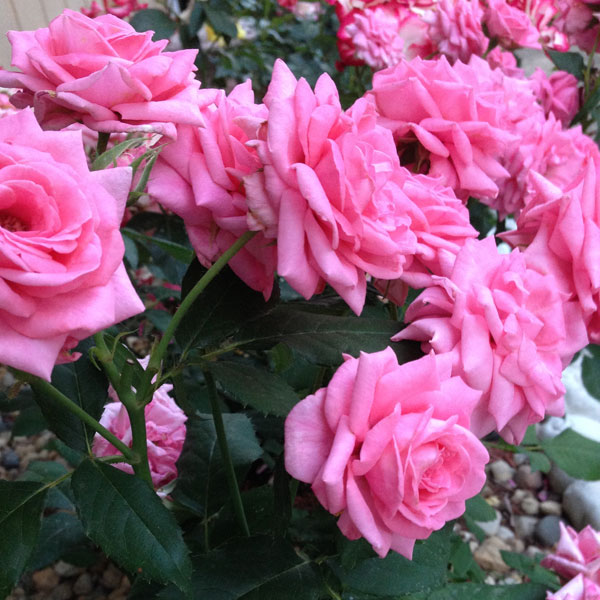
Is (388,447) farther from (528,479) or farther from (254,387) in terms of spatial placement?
(528,479)

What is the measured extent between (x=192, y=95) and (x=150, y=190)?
0.26 feet

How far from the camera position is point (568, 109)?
1.17 metres

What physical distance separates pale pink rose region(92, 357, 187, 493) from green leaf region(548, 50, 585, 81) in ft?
3.12

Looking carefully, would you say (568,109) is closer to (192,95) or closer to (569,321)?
(569,321)

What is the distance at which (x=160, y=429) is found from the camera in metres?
0.79

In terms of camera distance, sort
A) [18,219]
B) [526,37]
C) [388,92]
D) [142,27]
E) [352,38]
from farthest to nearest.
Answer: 1. [142,27]
2. [352,38]
3. [526,37]
4. [388,92]
5. [18,219]

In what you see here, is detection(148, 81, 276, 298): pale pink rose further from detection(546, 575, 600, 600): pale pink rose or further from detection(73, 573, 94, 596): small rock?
detection(73, 573, 94, 596): small rock

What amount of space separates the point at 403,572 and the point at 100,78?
0.55 meters

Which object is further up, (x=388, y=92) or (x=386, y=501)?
(x=388, y=92)

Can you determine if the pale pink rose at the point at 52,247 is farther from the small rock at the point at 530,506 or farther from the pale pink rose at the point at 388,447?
the small rock at the point at 530,506

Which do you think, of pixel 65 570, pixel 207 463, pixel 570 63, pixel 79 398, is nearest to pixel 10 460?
pixel 65 570

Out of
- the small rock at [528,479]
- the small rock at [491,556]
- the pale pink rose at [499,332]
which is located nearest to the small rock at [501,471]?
the small rock at [528,479]

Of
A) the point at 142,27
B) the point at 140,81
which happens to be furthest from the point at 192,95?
the point at 142,27

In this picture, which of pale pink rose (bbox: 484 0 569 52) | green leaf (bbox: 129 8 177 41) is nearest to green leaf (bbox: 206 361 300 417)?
pale pink rose (bbox: 484 0 569 52)
